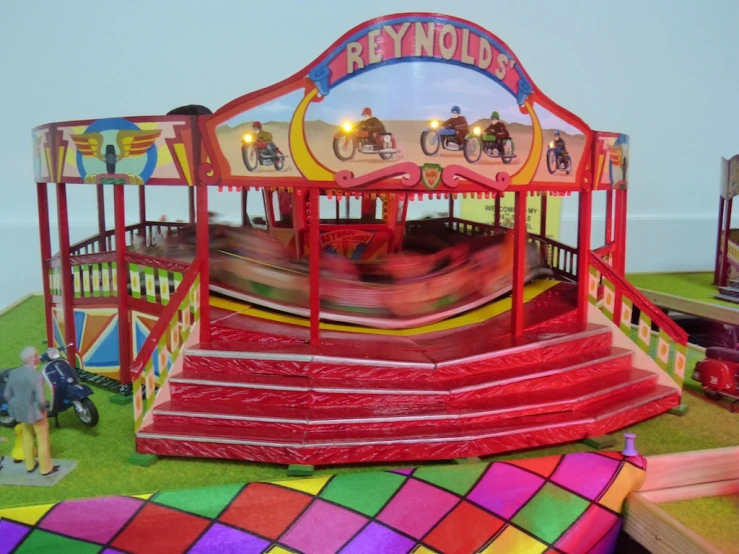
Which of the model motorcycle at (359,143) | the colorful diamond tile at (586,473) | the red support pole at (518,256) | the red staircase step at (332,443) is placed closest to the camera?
the colorful diamond tile at (586,473)

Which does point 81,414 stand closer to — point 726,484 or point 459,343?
point 459,343

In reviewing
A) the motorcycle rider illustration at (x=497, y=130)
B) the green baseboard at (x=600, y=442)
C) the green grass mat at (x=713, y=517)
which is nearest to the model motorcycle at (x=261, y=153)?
the motorcycle rider illustration at (x=497, y=130)

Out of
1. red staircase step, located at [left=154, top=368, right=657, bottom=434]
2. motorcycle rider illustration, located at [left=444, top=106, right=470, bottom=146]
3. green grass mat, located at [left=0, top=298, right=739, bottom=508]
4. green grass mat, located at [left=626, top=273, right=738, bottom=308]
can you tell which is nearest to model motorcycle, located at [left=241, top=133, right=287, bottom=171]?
motorcycle rider illustration, located at [left=444, top=106, right=470, bottom=146]

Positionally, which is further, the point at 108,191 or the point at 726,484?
the point at 108,191

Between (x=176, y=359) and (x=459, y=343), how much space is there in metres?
2.37

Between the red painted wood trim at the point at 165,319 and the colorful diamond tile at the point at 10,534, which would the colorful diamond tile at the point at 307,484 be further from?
the colorful diamond tile at the point at 10,534

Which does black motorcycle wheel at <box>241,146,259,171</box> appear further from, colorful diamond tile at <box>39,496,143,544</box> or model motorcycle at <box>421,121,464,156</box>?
colorful diamond tile at <box>39,496,143,544</box>

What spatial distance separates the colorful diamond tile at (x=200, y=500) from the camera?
3.66m

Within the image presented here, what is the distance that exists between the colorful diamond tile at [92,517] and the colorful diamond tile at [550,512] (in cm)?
240

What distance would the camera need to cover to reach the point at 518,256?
5.51m

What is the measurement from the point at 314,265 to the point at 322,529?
80.6 inches

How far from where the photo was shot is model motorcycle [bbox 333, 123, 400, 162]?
15.7 feet

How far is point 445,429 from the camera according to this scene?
4520mm

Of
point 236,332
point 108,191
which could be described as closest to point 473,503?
point 236,332
